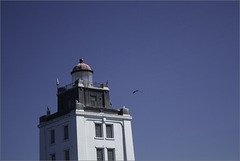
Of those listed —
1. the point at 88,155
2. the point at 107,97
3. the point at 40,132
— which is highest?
the point at 107,97

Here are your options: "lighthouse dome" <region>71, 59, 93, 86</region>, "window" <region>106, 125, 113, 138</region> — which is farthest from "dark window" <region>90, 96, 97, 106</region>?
"window" <region>106, 125, 113, 138</region>

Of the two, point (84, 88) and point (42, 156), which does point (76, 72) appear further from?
point (42, 156)

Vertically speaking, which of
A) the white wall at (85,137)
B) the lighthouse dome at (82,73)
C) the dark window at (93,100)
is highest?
the lighthouse dome at (82,73)

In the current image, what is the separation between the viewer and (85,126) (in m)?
52.3

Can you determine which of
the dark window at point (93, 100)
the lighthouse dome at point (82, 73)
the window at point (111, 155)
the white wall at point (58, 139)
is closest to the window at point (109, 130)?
the window at point (111, 155)

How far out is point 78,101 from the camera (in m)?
53.8

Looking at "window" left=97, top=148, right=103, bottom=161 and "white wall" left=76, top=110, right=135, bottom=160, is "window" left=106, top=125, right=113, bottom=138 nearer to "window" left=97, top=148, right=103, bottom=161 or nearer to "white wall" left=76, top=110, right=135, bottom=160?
"white wall" left=76, top=110, right=135, bottom=160

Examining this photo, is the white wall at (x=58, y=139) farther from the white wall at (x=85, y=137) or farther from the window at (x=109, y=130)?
the window at (x=109, y=130)

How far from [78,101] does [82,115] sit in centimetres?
211

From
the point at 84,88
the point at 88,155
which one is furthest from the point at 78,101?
the point at 88,155

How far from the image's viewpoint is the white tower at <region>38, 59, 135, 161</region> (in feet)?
170

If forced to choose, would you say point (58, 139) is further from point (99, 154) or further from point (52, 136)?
point (99, 154)

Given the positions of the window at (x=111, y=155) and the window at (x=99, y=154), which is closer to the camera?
the window at (x=99, y=154)

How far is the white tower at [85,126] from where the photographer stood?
5184 centimetres
